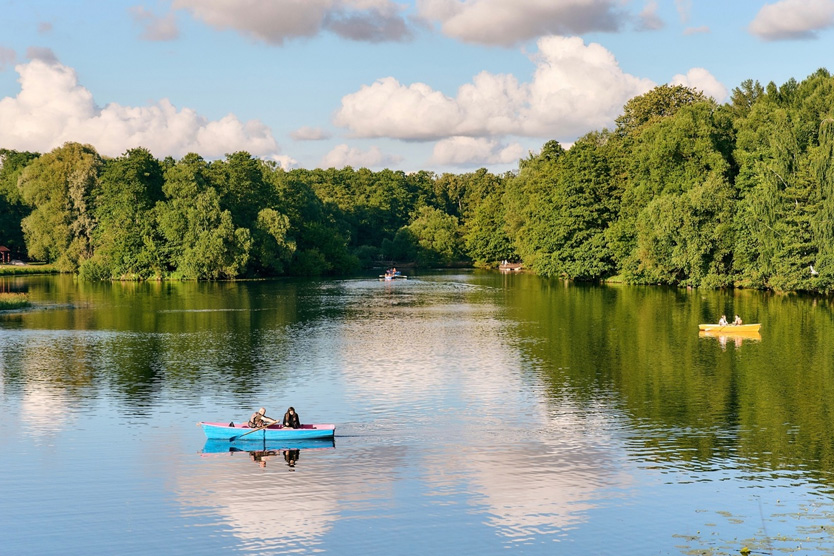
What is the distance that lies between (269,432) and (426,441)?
233 inches

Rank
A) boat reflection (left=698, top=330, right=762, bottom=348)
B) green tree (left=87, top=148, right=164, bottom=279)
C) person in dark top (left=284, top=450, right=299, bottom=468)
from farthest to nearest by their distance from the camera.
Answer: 1. green tree (left=87, top=148, right=164, bottom=279)
2. boat reflection (left=698, top=330, right=762, bottom=348)
3. person in dark top (left=284, top=450, right=299, bottom=468)

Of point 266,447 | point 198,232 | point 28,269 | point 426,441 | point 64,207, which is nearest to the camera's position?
point 266,447

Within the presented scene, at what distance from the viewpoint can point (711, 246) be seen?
338 ft

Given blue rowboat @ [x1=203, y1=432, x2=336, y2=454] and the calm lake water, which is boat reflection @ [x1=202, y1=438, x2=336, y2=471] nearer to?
blue rowboat @ [x1=203, y1=432, x2=336, y2=454]

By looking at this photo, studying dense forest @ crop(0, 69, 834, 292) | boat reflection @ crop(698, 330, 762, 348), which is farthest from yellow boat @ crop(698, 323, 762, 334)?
dense forest @ crop(0, 69, 834, 292)

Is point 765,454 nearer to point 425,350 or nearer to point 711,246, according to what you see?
point 425,350

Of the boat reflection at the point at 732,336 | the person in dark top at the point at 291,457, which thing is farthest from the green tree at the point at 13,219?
the person in dark top at the point at 291,457

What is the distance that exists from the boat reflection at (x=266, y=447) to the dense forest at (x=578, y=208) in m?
69.8

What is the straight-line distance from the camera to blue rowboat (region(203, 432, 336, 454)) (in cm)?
3197

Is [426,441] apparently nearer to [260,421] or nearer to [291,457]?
[291,457]

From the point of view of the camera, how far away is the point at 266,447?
105 feet

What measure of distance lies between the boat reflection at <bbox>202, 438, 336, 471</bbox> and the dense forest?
69781 millimetres

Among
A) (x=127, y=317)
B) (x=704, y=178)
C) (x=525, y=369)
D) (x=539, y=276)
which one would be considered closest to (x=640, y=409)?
(x=525, y=369)

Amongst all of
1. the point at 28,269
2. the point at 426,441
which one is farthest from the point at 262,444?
the point at 28,269
